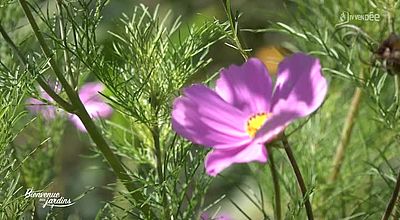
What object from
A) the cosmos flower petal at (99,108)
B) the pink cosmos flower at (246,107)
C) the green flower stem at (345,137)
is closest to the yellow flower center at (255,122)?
the pink cosmos flower at (246,107)

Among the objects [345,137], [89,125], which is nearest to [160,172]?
[89,125]

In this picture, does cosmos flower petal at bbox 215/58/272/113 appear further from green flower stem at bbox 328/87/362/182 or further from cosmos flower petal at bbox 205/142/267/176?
green flower stem at bbox 328/87/362/182

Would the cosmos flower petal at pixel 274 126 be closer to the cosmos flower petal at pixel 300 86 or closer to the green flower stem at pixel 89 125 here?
the cosmos flower petal at pixel 300 86

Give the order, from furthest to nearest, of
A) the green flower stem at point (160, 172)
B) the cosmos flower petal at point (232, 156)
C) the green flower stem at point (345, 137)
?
→ the green flower stem at point (345, 137), the green flower stem at point (160, 172), the cosmos flower petal at point (232, 156)

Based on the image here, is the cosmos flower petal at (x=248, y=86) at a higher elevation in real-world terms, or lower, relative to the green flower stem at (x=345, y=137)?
higher

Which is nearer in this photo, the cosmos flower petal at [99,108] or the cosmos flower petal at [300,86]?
the cosmos flower petal at [300,86]

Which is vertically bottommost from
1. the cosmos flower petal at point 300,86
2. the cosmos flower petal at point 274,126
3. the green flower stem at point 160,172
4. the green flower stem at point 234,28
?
the green flower stem at point 160,172

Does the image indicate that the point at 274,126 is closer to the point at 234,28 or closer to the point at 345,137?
the point at 234,28

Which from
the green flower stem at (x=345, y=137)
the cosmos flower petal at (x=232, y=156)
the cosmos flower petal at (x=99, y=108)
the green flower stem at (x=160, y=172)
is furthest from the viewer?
the cosmos flower petal at (x=99, y=108)
